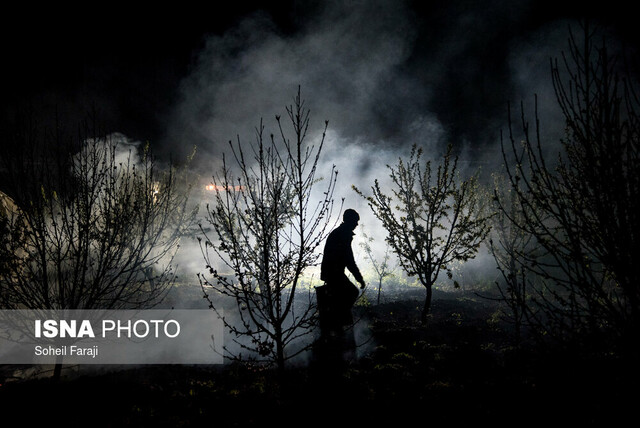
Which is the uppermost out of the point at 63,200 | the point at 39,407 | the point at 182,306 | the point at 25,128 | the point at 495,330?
the point at 25,128

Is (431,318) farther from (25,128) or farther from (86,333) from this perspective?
(25,128)

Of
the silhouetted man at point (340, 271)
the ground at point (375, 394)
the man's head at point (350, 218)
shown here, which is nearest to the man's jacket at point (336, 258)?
the silhouetted man at point (340, 271)

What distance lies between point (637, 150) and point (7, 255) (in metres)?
6.75

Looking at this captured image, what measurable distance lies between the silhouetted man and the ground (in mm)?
888

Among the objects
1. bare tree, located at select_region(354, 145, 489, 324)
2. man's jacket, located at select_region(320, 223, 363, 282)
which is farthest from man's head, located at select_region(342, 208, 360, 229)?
bare tree, located at select_region(354, 145, 489, 324)

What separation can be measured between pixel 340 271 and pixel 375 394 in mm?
1895

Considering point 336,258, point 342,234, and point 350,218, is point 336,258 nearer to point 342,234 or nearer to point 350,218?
point 342,234

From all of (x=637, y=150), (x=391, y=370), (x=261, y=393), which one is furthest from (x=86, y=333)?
(x=637, y=150)

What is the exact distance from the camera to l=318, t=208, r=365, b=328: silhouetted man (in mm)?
4598

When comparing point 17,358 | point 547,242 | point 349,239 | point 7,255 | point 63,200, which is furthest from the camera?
point 17,358

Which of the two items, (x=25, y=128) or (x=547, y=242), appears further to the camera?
(x=25, y=128)

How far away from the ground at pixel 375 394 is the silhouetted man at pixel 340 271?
0.89 meters

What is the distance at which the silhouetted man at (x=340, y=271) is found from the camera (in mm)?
4598

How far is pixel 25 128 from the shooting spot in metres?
3.34
